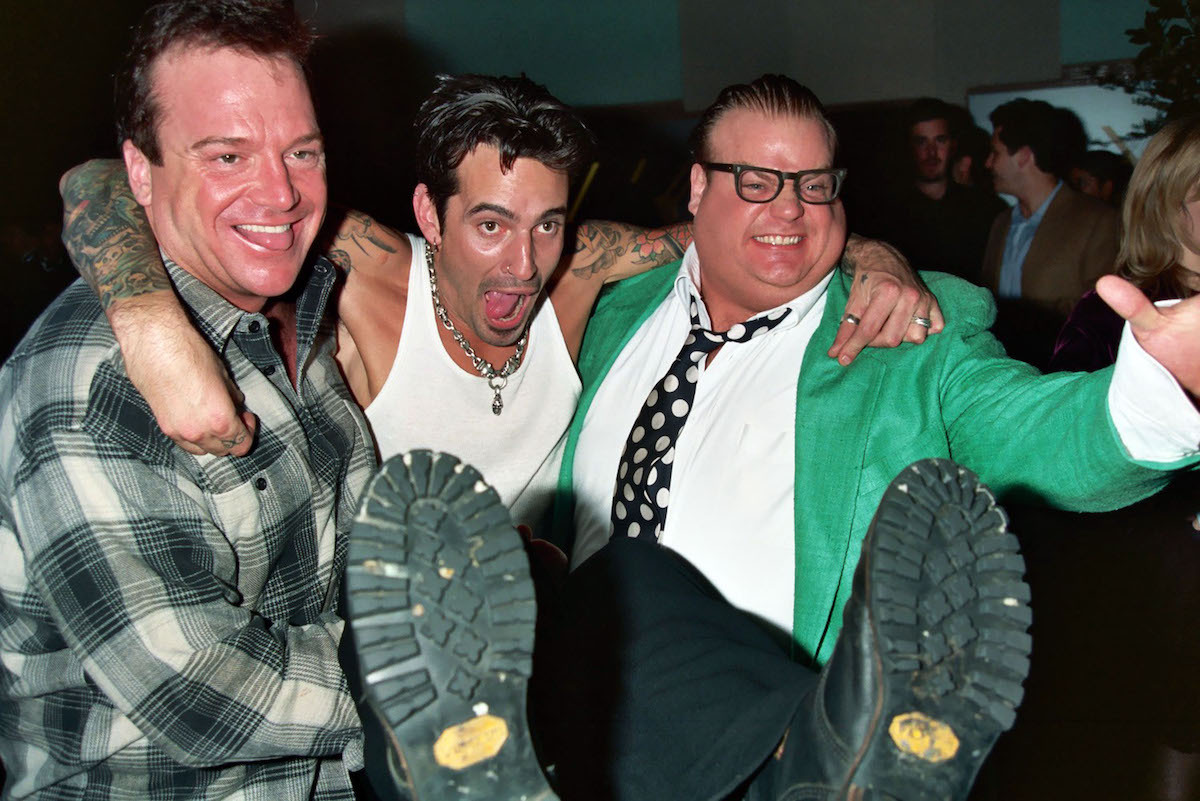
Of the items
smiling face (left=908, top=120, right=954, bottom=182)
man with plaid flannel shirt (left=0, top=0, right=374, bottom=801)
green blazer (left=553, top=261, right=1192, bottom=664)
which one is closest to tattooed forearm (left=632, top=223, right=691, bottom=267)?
green blazer (left=553, top=261, right=1192, bottom=664)

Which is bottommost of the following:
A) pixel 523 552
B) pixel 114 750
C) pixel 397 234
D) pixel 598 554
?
pixel 114 750

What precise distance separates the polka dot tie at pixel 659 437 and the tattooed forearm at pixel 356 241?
0.53m

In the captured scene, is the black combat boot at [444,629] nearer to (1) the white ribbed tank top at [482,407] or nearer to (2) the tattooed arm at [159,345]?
(2) the tattooed arm at [159,345]

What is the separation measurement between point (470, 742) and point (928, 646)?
383 mm

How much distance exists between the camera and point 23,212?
2396 millimetres

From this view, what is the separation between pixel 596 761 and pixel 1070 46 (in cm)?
325

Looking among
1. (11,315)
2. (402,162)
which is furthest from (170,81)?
(402,162)

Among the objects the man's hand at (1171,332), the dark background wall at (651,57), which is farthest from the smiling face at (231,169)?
the dark background wall at (651,57)

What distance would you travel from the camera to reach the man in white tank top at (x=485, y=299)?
145 centimetres

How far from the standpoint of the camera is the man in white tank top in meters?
1.45

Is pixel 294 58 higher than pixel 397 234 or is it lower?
higher

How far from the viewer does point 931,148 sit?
3381 mm

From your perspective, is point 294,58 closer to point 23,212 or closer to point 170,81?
point 170,81

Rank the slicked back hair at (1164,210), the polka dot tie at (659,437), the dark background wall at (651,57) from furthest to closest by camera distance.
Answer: the dark background wall at (651,57) → the slicked back hair at (1164,210) → the polka dot tie at (659,437)
